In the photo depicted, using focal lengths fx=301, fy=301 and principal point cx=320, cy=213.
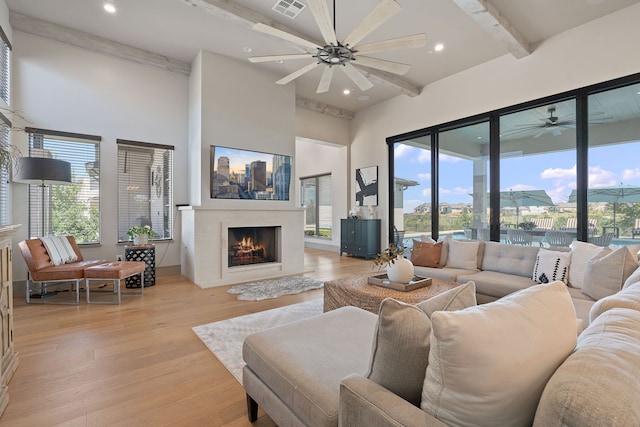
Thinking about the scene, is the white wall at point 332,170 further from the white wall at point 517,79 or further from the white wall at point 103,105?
the white wall at point 103,105

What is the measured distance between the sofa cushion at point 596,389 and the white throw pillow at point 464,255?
3.25 meters

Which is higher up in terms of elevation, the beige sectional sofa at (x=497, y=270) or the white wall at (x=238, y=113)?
the white wall at (x=238, y=113)

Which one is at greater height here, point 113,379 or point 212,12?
point 212,12

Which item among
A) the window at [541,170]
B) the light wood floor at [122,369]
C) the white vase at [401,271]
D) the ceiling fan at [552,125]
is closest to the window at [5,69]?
the light wood floor at [122,369]

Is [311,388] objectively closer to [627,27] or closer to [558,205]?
[558,205]

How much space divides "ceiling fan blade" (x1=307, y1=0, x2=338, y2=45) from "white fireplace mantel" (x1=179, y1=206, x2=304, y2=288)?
308 cm

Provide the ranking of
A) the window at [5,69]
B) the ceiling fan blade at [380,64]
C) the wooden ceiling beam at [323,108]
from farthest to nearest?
the wooden ceiling beam at [323,108] < the window at [5,69] < the ceiling fan blade at [380,64]

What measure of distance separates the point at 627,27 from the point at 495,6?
1.73 m

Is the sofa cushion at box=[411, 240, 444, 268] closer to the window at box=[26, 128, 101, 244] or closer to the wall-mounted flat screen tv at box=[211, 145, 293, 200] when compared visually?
the wall-mounted flat screen tv at box=[211, 145, 293, 200]

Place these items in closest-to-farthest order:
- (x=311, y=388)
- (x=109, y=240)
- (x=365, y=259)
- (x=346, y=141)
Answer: (x=311, y=388) → (x=109, y=240) → (x=365, y=259) → (x=346, y=141)

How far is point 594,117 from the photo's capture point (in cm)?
426

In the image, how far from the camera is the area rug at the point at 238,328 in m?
2.44

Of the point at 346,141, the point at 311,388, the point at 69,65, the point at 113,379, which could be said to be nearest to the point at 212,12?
the point at 69,65

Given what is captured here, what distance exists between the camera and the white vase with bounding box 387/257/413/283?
2.91 metres
